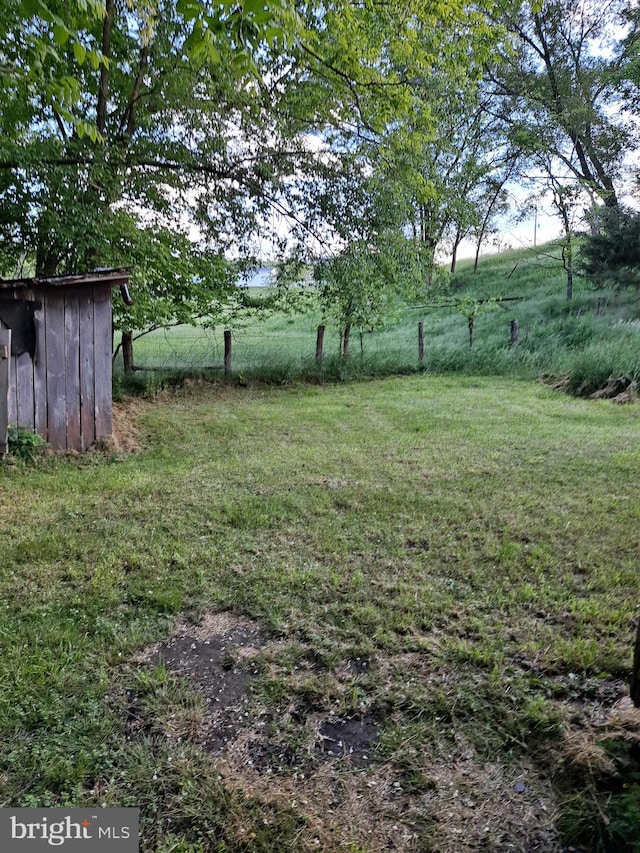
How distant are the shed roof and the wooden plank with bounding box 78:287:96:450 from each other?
0.22 meters

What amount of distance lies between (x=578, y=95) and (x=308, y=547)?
17.4 meters

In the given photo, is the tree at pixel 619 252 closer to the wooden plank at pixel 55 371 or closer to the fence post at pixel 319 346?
the fence post at pixel 319 346

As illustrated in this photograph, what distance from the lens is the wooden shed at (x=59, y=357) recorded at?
5.02 metres

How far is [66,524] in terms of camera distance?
369cm

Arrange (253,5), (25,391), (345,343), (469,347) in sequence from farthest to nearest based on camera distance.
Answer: (469,347), (345,343), (25,391), (253,5)

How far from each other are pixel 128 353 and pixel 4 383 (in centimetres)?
408

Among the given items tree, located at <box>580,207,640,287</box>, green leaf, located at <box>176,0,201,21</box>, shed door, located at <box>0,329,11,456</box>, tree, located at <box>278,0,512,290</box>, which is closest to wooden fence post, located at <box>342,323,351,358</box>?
tree, located at <box>278,0,512,290</box>

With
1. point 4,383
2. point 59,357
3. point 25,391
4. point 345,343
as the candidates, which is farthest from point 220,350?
point 4,383

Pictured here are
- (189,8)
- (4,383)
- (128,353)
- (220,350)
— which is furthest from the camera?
(220,350)

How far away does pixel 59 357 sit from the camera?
538 cm

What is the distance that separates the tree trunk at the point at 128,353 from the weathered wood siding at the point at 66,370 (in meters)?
3.07

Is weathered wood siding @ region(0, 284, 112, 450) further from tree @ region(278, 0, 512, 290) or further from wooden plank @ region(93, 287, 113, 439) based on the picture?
tree @ region(278, 0, 512, 290)

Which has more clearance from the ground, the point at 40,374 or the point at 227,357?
the point at 227,357

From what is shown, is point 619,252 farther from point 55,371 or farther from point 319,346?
A: point 55,371
